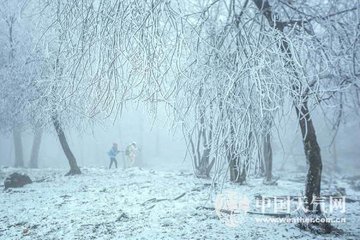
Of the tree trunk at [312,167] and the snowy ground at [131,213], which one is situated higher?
the tree trunk at [312,167]

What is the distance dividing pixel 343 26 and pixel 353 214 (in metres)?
4.41

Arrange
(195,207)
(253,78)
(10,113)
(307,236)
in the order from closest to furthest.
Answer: (253,78), (307,236), (195,207), (10,113)

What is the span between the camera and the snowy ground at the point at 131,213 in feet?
23.1

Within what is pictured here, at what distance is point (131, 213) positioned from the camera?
28.3ft

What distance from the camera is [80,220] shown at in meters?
8.32

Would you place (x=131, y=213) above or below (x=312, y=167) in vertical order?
below

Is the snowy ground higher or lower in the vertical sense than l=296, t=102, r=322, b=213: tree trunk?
lower

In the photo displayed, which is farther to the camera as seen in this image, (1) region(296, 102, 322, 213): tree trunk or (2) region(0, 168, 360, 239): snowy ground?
(2) region(0, 168, 360, 239): snowy ground

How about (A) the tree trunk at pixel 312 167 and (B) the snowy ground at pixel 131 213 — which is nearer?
(A) the tree trunk at pixel 312 167

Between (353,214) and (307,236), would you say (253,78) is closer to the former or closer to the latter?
(307,236)

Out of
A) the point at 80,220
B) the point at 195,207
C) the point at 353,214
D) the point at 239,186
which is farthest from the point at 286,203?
the point at 80,220

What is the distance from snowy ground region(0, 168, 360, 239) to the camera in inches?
277

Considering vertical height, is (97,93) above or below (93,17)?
below

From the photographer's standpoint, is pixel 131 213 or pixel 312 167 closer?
pixel 312 167
